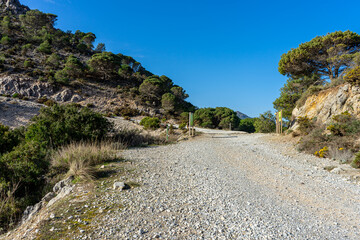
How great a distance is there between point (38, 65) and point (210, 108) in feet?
115

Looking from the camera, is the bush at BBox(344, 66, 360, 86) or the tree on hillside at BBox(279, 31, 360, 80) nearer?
the bush at BBox(344, 66, 360, 86)

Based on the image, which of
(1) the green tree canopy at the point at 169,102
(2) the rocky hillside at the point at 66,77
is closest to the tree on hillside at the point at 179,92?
(2) the rocky hillside at the point at 66,77

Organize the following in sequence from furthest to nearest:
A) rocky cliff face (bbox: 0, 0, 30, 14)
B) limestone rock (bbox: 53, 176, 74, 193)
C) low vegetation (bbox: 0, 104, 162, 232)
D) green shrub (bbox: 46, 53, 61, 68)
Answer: rocky cliff face (bbox: 0, 0, 30, 14) < green shrub (bbox: 46, 53, 61, 68) < limestone rock (bbox: 53, 176, 74, 193) < low vegetation (bbox: 0, 104, 162, 232)

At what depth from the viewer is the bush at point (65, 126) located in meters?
8.53

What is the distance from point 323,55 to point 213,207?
18.7 metres

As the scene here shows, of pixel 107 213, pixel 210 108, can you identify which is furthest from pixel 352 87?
pixel 210 108

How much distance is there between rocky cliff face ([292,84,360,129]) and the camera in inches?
426

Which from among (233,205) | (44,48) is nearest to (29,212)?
(233,205)

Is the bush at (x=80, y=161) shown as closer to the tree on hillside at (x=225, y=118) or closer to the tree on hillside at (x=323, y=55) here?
the tree on hillside at (x=323, y=55)

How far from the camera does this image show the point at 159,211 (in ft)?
11.2

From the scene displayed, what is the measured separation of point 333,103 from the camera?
12.1 m

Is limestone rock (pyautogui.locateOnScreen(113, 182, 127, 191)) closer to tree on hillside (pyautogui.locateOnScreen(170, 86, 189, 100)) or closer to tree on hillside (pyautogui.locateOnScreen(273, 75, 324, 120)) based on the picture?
tree on hillside (pyautogui.locateOnScreen(273, 75, 324, 120))

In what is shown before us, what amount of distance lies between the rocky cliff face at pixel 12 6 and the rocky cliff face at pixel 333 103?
8392 centimetres

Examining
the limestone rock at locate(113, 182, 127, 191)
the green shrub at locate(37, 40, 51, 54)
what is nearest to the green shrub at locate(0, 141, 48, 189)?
the limestone rock at locate(113, 182, 127, 191)
